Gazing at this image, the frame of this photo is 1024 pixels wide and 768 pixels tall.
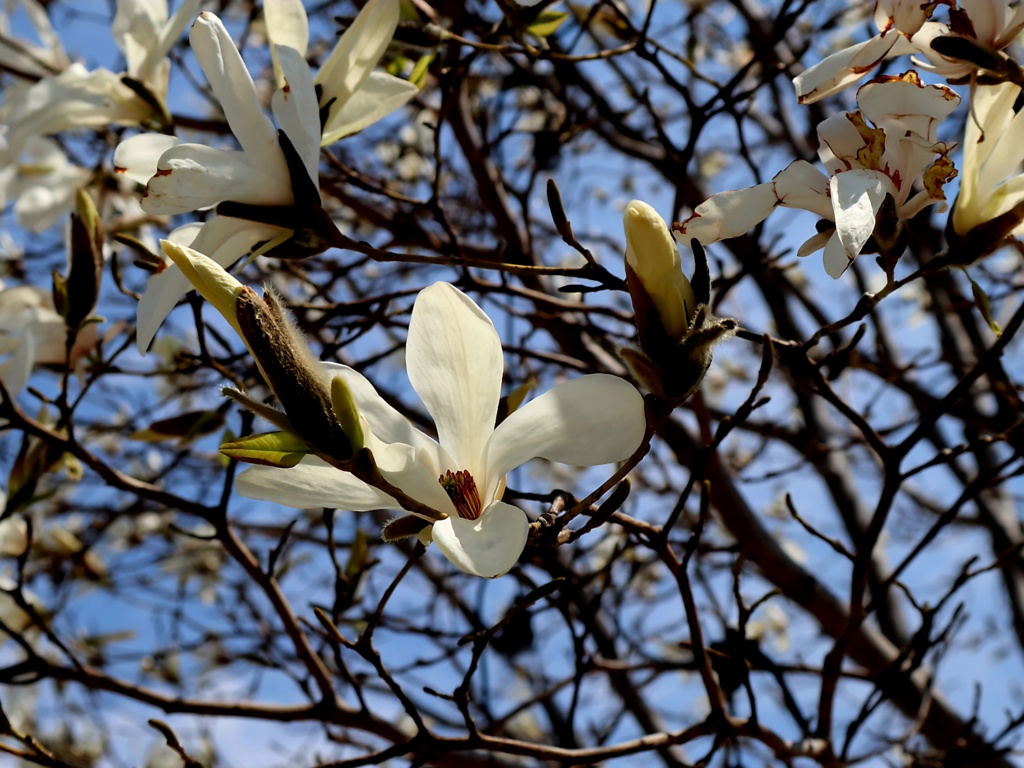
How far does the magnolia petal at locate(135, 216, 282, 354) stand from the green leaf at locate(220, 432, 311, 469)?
142mm

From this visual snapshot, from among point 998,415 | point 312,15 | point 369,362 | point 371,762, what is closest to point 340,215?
point 312,15

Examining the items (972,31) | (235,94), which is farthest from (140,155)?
(972,31)

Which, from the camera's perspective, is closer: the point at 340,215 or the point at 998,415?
the point at 998,415

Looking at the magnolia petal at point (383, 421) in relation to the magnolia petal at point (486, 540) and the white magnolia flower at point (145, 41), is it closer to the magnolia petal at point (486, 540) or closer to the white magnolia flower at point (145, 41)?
the magnolia petal at point (486, 540)

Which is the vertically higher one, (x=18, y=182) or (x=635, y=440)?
(x=18, y=182)

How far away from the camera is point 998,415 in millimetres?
1611

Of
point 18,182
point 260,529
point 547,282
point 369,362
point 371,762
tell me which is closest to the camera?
point 371,762

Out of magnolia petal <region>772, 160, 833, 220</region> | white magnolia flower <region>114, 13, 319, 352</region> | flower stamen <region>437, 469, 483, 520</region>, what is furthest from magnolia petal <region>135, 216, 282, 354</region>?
magnolia petal <region>772, 160, 833, 220</region>

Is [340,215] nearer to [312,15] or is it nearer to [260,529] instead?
[312,15]

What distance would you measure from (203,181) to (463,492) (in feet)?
0.89

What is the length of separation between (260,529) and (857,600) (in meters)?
1.66

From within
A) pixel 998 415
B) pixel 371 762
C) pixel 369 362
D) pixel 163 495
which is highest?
pixel 998 415

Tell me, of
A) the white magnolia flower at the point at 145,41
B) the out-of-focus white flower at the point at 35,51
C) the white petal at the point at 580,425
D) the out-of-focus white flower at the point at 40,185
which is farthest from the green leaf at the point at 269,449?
the out-of-focus white flower at the point at 35,51

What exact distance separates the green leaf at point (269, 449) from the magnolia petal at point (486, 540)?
0.09m
